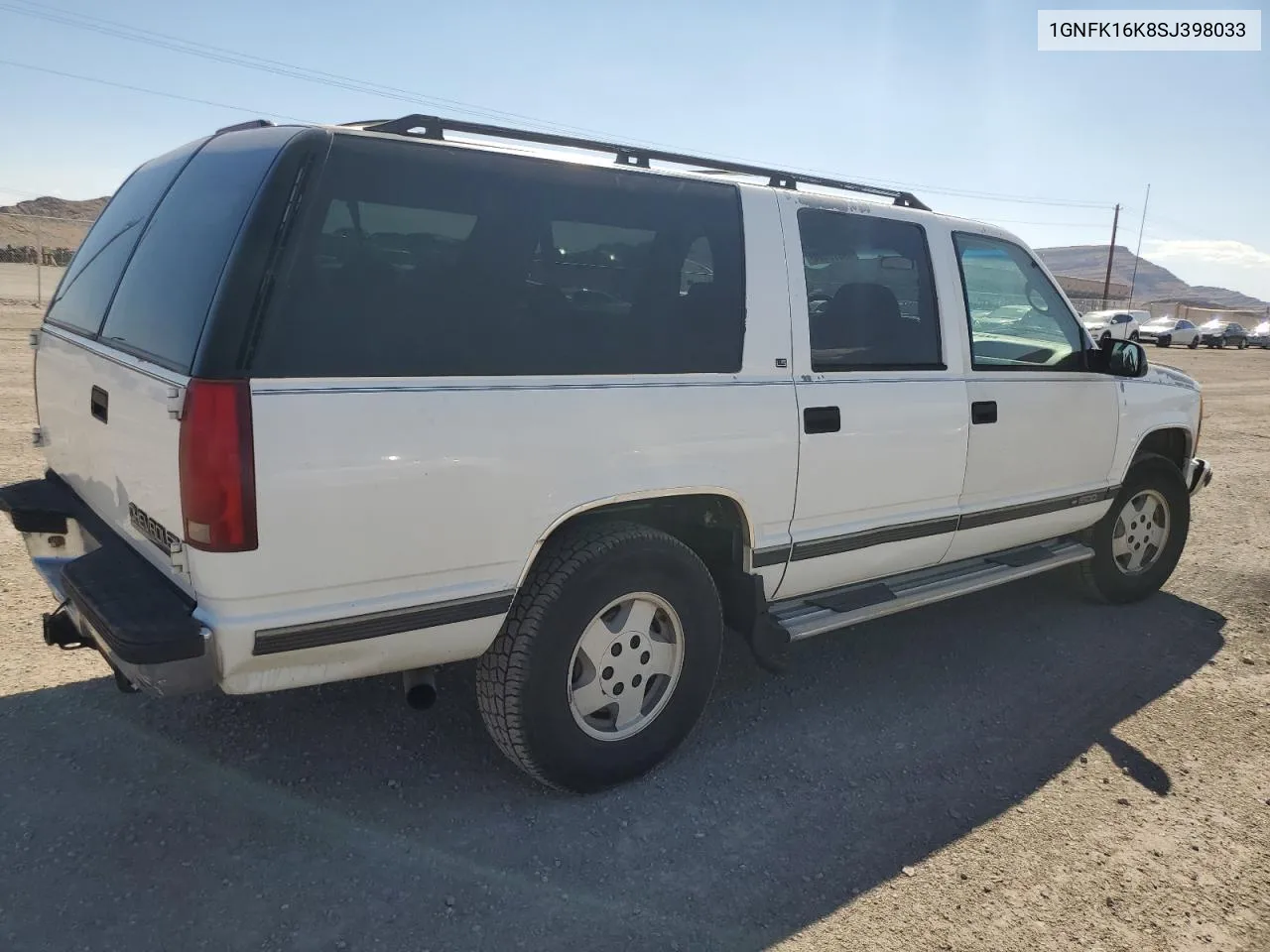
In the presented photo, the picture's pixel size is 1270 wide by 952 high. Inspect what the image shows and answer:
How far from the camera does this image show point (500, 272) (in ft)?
9.03

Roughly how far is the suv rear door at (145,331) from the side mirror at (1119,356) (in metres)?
3.92

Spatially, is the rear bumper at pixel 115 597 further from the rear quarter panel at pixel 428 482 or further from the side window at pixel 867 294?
the side window at pixel 867 294

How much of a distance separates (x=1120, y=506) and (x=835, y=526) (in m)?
2.45

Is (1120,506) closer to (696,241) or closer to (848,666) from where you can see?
(848,666)

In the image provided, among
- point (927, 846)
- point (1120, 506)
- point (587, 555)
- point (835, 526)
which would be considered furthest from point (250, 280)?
point (1120, 506)

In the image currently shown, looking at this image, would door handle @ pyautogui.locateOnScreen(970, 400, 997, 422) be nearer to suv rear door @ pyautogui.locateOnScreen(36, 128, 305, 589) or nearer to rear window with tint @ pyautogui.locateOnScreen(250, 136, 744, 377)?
rear window with tint @ pyautogui.locateOnScreen(250, 136, 744, 377)

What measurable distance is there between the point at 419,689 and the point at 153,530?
35.0 inches

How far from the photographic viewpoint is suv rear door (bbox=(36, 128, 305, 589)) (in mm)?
2445

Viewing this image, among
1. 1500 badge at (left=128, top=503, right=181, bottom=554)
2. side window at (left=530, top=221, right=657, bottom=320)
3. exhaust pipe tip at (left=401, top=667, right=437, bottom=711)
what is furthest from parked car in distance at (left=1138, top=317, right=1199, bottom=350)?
1500 badge at (left=128, top=503, right=181, bottom=554)

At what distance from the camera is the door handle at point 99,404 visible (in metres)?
2.80

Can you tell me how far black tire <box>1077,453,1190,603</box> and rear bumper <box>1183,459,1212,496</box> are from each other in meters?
0.09

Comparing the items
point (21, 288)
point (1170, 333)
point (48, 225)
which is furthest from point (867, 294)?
point (48, 225)

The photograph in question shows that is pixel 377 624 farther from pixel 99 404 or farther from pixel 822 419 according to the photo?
pixel 822 419

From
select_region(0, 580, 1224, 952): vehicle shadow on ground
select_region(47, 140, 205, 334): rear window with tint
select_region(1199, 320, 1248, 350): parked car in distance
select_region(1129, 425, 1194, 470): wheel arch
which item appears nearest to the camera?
select_region(0, 580, 1224, 952): vehicle shadow on ground
